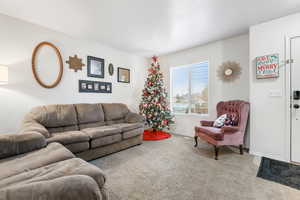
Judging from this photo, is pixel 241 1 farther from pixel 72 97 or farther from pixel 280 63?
pixel 72 97

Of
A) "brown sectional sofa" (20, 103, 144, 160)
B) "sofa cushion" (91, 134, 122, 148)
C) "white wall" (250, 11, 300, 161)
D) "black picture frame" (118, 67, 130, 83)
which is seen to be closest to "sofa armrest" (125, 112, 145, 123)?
"brown sectional sofa" (20, 103, 144, 160)

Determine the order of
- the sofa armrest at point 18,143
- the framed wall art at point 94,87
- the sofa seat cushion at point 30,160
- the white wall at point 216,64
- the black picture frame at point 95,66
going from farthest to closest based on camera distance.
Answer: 1. the black picture frame at point 95,66
2. the framed wall art at point 94,87
3. the white wall at point 216,64
4. the sofa armrest at point 18,143
5. the sofa seat cushion at point 30,160

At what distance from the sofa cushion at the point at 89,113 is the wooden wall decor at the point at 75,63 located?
92 centimetres

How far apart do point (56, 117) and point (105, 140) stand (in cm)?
104

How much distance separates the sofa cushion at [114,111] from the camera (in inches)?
132

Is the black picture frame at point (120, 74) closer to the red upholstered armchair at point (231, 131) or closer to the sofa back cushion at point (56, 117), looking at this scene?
the sofa back cushion at point (56, 117)

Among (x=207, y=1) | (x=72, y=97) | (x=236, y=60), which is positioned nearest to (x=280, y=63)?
(x=236, y=60)

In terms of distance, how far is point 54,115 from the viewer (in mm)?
2547

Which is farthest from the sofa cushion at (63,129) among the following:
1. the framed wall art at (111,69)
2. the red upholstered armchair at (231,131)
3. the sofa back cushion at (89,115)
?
the red upholstered armchair at (231,131)

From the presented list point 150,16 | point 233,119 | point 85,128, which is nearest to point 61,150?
point 85,128

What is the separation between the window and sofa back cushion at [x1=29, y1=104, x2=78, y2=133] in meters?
2.93

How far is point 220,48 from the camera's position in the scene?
332 cm

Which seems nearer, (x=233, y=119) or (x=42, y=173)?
(x=42, y=173)

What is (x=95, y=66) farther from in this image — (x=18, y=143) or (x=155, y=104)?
(x=18, y=143)
